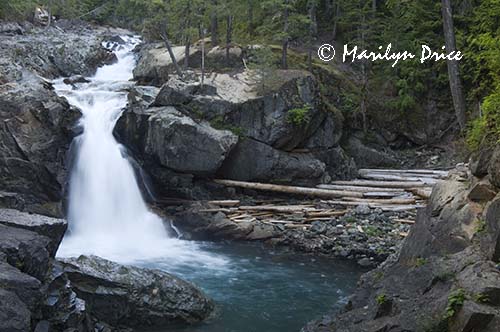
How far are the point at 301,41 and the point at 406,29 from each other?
5.90 m

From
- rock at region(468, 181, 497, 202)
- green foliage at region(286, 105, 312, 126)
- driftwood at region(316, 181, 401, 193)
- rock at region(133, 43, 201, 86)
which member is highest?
rock at region(133, 43, 201, 86)

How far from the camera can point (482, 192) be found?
820cm

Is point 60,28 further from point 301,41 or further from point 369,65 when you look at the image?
point 369,65

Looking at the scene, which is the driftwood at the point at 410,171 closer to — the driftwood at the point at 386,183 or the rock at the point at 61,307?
the driftwood at the point at 386,183

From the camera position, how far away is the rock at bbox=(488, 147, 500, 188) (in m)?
7.66

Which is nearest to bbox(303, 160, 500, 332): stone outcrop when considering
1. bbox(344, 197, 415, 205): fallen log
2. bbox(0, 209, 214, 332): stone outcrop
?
bbox(0, 209, 214, 332): stone outcrop

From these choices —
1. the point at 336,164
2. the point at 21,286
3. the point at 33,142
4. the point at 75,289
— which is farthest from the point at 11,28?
the point at 21,286

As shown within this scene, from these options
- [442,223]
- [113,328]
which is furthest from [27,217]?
[442,223]

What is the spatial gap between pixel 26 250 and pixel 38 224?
130 cm

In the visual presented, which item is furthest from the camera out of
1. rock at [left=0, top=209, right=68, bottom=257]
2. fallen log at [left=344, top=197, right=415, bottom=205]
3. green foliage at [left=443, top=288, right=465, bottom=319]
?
fallen log at [left=344, top=197, right=415, bottom=205]

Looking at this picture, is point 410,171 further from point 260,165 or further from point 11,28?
point 11,28

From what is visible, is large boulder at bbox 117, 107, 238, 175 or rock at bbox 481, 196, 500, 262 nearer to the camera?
rock at bbox 481, 196, 500, 262

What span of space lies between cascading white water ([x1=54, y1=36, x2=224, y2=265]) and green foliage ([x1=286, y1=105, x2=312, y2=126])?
21.7ft

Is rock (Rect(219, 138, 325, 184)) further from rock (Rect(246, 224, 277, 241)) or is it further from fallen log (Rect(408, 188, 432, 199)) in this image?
fallen log (Rect(408, 188, 432, 199))
